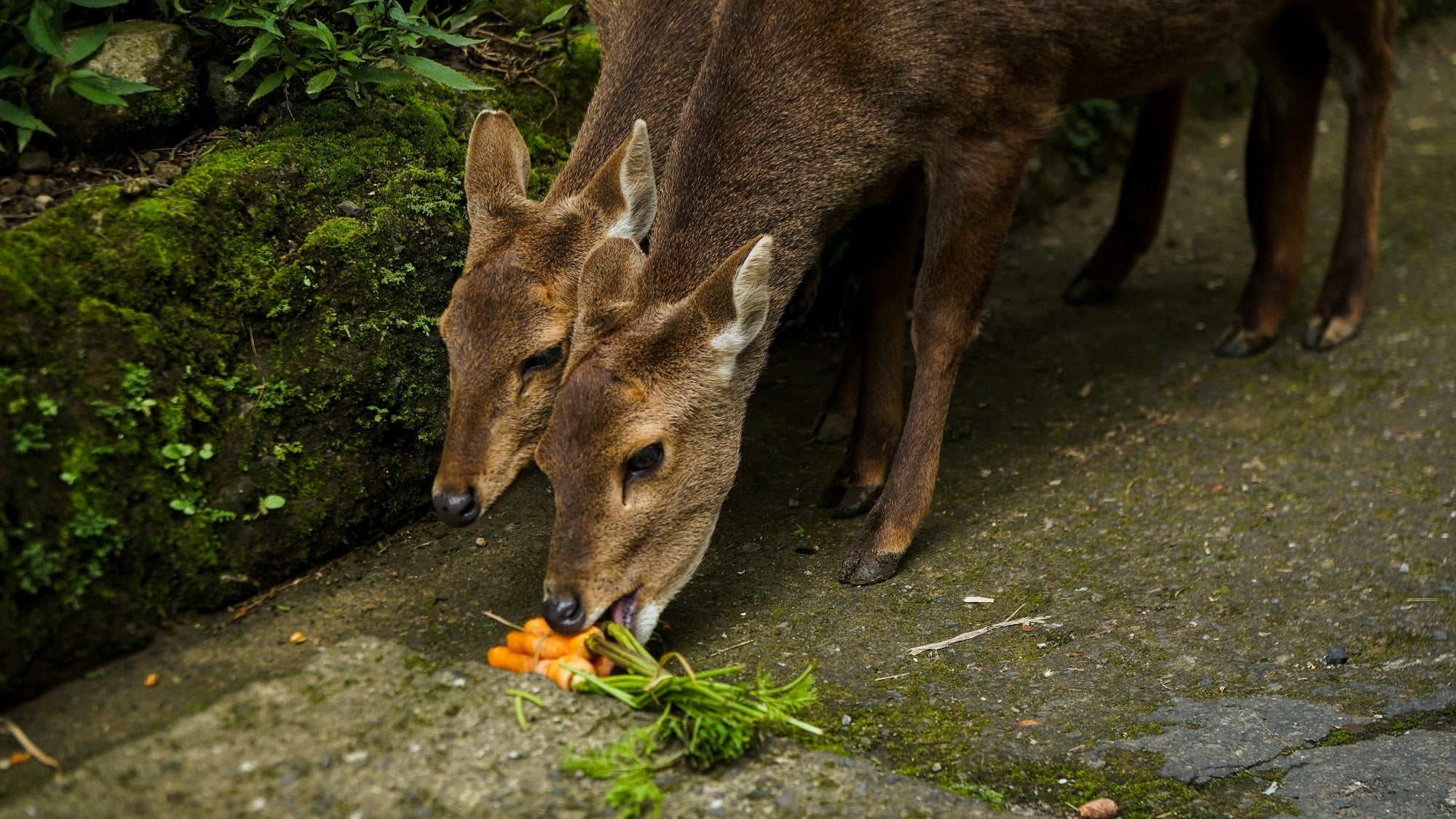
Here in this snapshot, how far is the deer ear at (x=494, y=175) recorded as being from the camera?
4660mm

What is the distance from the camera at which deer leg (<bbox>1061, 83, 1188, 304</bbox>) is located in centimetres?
702

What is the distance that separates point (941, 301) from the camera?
4.91m

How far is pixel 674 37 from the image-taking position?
5.17 metres

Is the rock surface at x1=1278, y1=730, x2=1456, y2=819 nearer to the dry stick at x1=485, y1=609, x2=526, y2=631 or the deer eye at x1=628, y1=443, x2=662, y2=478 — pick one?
the deer eye at x1=628, y1=443, x2=662, y2=478

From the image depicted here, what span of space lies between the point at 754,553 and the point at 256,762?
7.15 ft

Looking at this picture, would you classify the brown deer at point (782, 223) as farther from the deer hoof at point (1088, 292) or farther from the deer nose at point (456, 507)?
the deer hoof at point (1088, 292)

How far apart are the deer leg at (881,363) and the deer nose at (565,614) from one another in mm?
1639

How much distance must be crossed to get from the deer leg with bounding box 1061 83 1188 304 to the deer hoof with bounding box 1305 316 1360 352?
1075 millimetres

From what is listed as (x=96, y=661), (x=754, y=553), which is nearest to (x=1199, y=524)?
(x=754, y=553)

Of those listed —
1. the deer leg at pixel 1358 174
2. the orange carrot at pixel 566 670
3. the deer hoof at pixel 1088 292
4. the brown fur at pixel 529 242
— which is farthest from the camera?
the deer hoof at pixel 1088 292

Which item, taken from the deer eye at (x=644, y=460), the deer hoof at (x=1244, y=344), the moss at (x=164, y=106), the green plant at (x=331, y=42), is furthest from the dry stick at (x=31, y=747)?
the deer hoof at (x=1244, y=344)

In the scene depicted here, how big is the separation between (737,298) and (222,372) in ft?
5.69

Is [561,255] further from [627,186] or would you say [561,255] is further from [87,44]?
[87,44]

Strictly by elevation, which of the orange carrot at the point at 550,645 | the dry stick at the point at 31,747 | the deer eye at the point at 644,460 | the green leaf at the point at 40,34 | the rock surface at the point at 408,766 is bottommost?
the dry stick at the point at 31,747
